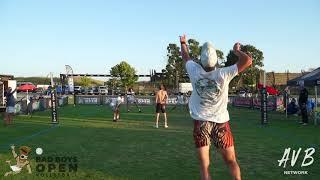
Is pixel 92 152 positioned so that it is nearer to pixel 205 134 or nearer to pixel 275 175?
pixel 275 175

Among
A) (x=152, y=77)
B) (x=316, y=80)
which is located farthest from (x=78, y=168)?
(x=152, y=77)

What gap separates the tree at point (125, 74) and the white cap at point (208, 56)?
7240 cm

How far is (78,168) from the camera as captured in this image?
360 inches

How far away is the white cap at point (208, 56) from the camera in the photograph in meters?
5.36

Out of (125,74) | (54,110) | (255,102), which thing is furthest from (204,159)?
(125,74)

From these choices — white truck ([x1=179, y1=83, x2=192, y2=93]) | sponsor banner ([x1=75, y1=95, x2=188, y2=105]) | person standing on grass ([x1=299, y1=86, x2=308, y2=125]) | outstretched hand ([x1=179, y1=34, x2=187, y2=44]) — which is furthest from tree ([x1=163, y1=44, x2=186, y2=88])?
outstretched hand ([x1=179, y1=34, x2=187, y2=44])

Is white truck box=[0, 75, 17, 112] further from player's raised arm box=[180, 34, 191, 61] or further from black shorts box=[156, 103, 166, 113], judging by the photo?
player's raised arm box=[180, 34, 191, 61]

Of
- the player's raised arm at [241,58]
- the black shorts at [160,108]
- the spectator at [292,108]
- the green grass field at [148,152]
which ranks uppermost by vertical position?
the player's raised arm at [241,58]

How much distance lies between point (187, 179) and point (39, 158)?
12.5ft

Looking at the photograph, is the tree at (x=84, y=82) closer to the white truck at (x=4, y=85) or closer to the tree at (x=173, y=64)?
the tree at (x=173, y=64)

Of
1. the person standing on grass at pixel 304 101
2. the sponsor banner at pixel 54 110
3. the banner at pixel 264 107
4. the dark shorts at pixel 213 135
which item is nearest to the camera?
the dark shorts at pixel 213 135

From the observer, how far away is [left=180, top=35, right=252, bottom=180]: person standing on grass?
5348mm

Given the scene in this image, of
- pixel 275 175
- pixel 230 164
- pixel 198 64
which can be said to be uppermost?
pixel 198 64

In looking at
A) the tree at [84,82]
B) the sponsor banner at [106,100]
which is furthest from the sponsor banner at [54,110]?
the tree at [84,82]
